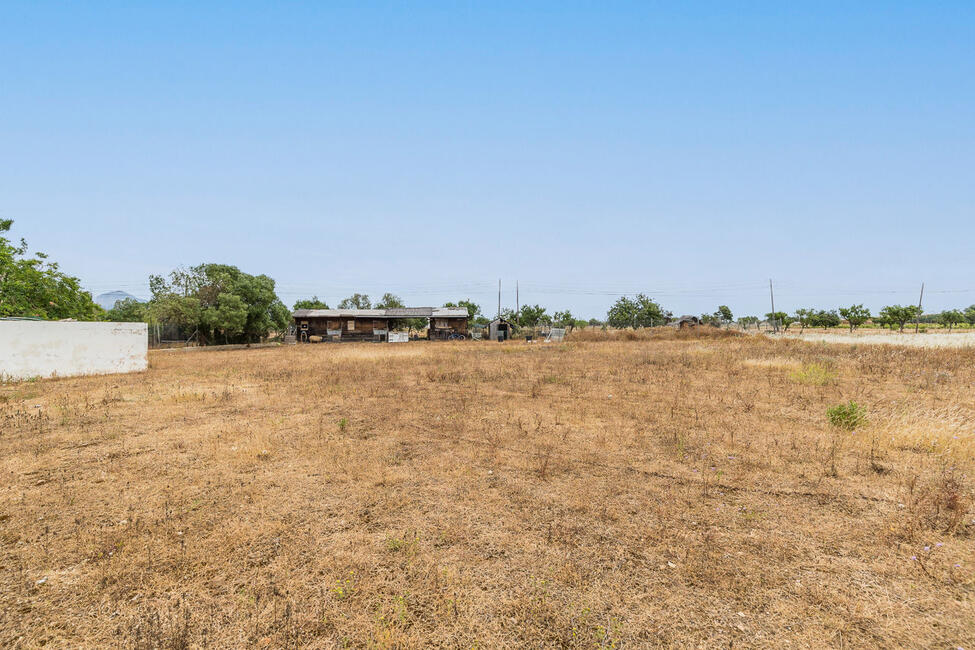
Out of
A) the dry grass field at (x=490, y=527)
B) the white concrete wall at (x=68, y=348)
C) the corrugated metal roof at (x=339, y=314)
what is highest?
the corrugated metal roof at (x=339, y=314)

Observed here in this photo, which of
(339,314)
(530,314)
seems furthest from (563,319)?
(339,314)

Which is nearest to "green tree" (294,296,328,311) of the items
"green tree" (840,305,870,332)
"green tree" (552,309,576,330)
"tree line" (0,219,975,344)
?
"tree line" (0,219,975,344)

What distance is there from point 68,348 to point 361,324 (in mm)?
33530

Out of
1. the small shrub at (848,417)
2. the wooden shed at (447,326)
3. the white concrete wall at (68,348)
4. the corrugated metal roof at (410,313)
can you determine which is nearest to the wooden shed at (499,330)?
the wooden shed at (447,326)

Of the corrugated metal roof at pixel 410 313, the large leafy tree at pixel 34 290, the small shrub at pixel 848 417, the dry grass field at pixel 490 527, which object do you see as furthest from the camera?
the corrugated metal roof at pixel 410 313

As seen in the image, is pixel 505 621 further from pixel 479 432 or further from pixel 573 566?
pixel 479 432

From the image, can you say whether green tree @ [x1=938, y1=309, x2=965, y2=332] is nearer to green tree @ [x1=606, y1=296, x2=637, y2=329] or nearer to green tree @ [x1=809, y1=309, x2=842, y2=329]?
green tree @ [x1=809, y1=309, x2=842, y2=329]

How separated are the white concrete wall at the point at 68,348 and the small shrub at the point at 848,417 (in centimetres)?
2530

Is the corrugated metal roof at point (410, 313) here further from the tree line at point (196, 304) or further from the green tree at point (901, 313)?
the green tree at point (901, 313)

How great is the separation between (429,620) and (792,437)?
779cm

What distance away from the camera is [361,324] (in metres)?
50.3

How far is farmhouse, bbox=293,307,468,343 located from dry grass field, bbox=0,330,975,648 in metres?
39.4

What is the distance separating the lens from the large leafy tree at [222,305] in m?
36.3

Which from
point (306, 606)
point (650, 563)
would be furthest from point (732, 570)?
point (306, 606)
